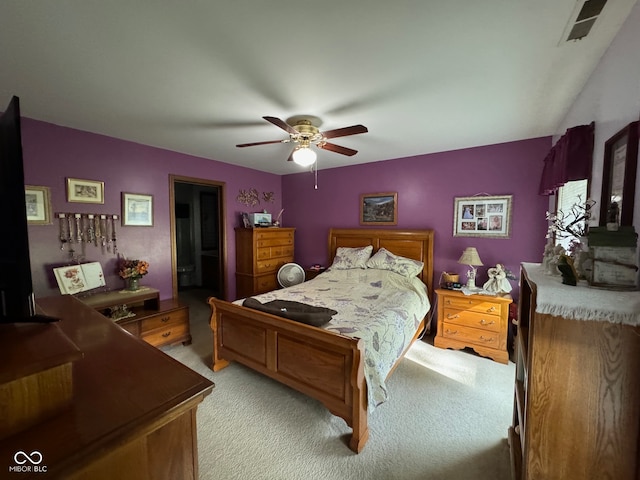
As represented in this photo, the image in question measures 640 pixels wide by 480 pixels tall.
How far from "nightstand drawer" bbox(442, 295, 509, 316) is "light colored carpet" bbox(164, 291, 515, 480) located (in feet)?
1.83

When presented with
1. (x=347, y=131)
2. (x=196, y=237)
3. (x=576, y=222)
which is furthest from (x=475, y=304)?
(x=196, y=237)

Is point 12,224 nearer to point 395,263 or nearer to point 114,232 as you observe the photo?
point 114,232

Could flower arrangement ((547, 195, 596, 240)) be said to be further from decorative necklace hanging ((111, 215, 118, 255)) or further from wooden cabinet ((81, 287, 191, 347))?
decorative necklace hanging ((111, 215, 118, 255))

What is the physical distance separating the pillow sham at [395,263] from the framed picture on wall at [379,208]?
0.48 m

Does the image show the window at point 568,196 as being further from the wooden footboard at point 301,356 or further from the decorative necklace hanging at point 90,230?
the decorative necklace hanging at point 90,230

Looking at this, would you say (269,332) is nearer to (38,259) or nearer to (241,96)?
(241,96)

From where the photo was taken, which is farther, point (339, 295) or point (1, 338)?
point (339, 295)

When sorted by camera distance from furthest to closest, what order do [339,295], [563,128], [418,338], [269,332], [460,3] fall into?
[418,338], [339,295], [563,128], [269,332], [460,3]

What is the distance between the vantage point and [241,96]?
1953 mm

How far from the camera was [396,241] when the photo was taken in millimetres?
3730

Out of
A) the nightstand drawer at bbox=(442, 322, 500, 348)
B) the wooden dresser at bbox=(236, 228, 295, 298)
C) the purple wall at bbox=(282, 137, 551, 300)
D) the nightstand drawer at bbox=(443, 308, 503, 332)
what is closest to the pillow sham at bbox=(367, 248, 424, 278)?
the purple wall at bbox=(282, 137, 551, 300)

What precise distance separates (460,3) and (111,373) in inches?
76.0

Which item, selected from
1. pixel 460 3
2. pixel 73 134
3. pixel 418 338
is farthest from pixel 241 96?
pixel 418 338

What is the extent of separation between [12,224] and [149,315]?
2.44 m
